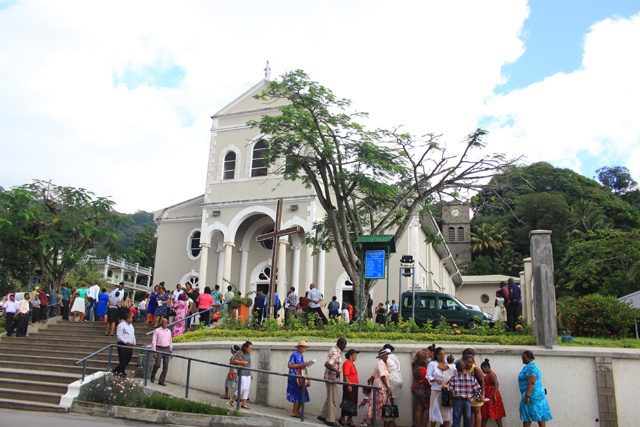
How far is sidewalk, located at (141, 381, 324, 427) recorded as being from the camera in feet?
33.2

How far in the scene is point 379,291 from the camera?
25.2m

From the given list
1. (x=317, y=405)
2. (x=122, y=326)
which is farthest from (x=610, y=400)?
(x=122, y=326)

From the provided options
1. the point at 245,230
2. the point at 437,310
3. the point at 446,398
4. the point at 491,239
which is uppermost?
the point at 491,239

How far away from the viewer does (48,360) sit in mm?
14156

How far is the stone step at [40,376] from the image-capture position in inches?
495

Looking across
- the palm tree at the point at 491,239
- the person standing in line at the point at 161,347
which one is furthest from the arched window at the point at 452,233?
the person standing in line at the point at 161,347

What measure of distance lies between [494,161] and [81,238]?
51.4 ft

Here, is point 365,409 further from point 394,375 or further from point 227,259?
point 227,259

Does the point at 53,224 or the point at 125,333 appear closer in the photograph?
the point at 125,333

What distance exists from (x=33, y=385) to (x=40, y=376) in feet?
1.49

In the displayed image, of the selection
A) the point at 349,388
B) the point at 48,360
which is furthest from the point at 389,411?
the point at 48,360

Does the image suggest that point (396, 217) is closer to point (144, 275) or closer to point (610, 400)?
point (610, 400)

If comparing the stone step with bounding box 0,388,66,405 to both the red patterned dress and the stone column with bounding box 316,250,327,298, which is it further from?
the stone column with bounding box 316,250,327,298

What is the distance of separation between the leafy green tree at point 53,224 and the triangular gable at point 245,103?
26.4 ft
